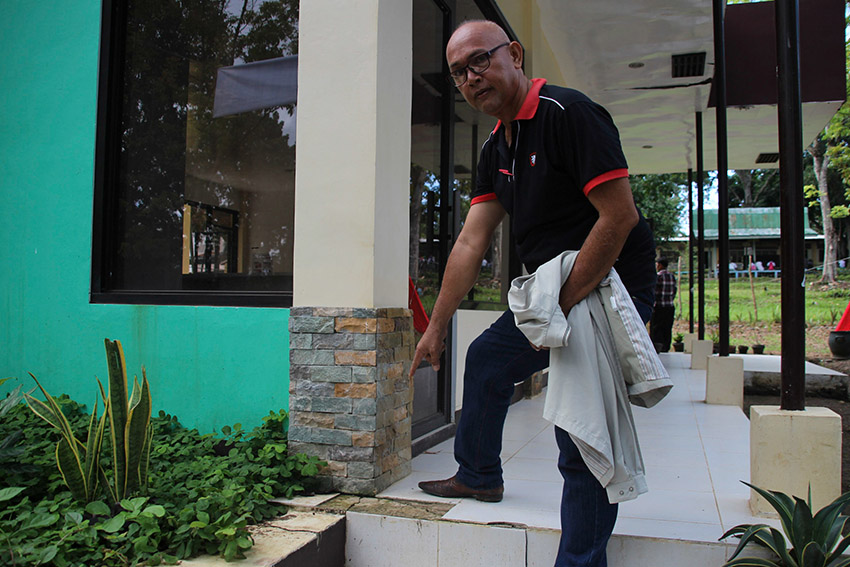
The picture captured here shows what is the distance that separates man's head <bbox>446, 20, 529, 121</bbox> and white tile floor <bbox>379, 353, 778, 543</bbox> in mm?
1439

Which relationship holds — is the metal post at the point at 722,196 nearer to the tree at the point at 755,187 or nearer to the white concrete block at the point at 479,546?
the white concrete block at the point at 479,546

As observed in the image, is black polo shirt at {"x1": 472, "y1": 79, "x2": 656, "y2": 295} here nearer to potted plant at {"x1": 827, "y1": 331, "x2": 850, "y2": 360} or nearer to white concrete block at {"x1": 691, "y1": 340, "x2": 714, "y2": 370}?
white concrete block at {"x1": 691, "y1": 340, "x2": 714, "y2": 370}

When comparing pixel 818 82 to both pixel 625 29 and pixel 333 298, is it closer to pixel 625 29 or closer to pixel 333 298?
pixel 625 29

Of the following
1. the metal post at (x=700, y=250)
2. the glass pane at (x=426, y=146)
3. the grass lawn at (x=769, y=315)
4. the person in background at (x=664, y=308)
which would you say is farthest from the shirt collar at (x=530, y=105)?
the grass lawn at (x=769, y=315)

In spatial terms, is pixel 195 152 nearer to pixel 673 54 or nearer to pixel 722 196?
pixel 722 196

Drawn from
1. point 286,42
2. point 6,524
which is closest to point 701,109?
point 286,42

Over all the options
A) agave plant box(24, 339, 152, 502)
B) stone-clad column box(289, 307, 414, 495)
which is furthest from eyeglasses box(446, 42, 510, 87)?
agave plant box(24, 339, 152, 502)

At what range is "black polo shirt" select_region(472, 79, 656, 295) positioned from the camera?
179 centimetres

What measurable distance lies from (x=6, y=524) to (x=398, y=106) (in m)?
2.18

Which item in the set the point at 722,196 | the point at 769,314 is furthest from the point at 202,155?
the point at 769,314

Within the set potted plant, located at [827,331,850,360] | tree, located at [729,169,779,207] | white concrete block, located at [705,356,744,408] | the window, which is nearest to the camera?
the window

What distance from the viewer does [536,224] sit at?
2061mm

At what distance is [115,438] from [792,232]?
2.60m

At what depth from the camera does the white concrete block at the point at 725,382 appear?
18.2 ft
